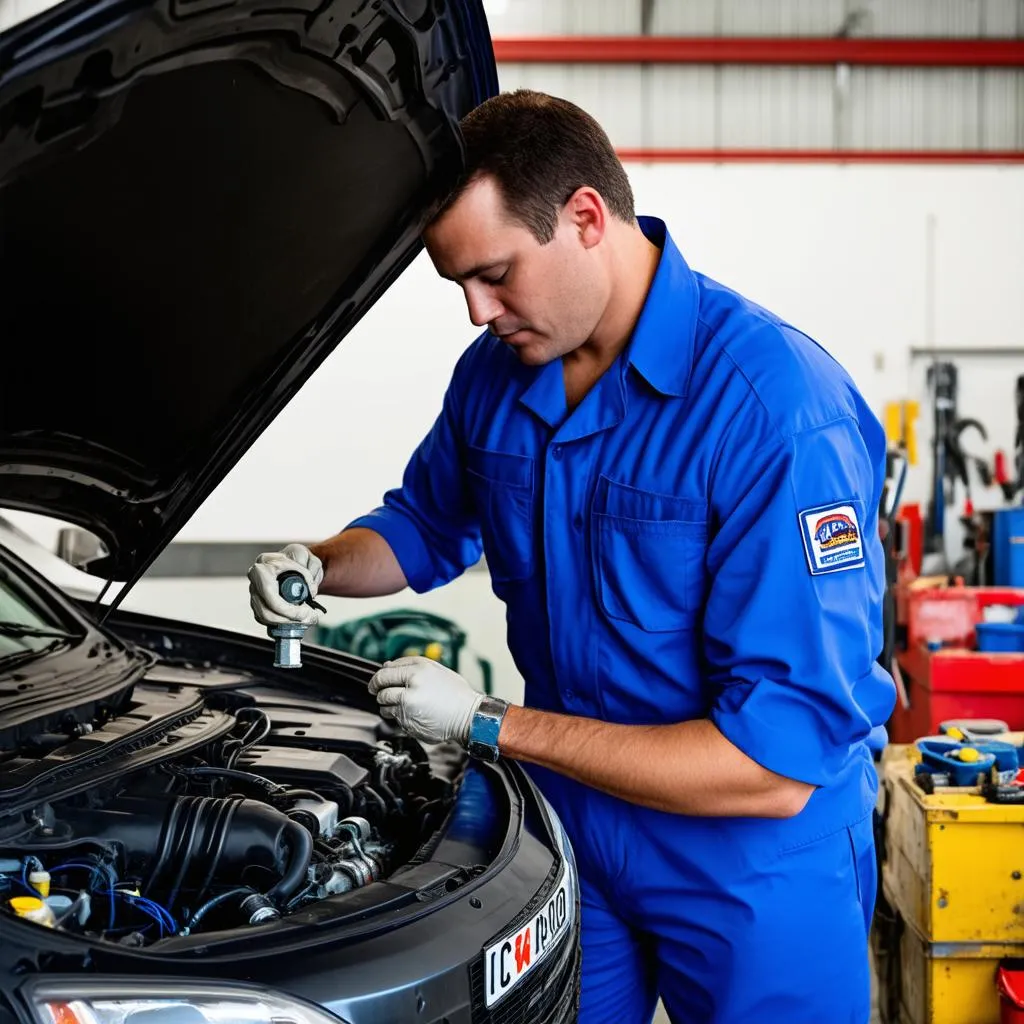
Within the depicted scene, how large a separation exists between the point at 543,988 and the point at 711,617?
53 centimetres

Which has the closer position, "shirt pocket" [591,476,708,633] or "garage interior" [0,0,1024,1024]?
"shirt pocket" [591,476,708,633]

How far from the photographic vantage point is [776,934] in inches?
66.5

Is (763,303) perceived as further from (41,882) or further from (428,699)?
(41,882)

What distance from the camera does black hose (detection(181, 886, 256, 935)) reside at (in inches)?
55.1

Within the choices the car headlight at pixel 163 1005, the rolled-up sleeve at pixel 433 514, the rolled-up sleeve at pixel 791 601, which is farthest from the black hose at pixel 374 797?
the car headlight at pixel 163 1005

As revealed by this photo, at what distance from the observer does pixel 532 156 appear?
1.61 metres

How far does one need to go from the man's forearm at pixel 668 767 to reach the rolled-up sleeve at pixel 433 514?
2.02 ft

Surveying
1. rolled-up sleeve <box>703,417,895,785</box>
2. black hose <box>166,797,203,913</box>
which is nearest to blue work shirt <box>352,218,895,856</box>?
rolled-up sleeve <box>703,417,895,785</box>

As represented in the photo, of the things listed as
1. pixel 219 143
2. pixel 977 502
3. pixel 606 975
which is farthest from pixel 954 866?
pixel 977 502

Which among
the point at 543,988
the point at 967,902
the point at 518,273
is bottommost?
the point at 967,902

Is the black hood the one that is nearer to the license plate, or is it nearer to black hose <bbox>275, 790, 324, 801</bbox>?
black hose <bbox>275, 790, 324, 801</bbox>

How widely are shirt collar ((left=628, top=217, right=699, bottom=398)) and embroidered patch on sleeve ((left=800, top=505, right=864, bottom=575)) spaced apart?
0.90ft

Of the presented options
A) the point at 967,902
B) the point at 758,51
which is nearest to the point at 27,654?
the point at 967,902

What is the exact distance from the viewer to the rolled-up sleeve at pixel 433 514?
216 centimetres
